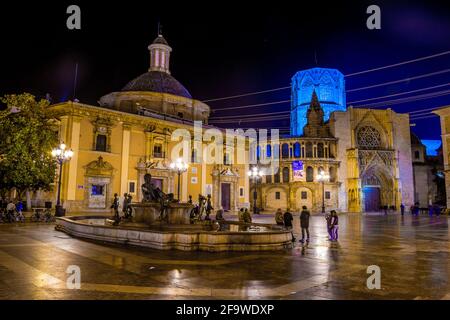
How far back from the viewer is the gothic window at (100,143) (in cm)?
2745

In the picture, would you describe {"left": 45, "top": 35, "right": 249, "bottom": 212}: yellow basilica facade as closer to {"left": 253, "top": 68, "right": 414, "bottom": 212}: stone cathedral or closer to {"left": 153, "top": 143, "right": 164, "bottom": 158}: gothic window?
{"left": 153, "top": 143, "right": 164, "bottom": 158}: gothic window

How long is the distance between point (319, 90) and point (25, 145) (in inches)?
2204

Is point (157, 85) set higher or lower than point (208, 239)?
higher

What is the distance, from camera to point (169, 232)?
9.77 metres

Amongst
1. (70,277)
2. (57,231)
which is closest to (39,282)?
(70,277)

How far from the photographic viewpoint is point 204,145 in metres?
34.5

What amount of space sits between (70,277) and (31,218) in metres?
17.7

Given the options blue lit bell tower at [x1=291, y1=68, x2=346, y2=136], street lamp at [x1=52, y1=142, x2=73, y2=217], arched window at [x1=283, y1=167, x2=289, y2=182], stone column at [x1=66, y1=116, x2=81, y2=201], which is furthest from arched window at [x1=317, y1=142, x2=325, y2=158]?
street lamp at [x1=52, y1=142, x2=73, y2=217]

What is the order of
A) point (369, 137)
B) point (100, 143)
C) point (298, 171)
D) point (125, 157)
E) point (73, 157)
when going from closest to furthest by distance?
point (73, 157) < point (100, 143) < point (125, 157) < point (298, 171) < point (369, 137)

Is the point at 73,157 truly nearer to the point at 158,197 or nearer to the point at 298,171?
the point at 158,197

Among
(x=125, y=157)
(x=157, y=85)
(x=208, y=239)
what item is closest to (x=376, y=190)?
(x=157, y=85)

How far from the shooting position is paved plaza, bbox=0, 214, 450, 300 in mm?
5191

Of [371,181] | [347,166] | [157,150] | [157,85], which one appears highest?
[157,85]

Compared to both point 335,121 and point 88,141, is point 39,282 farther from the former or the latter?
point 335,121
